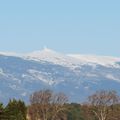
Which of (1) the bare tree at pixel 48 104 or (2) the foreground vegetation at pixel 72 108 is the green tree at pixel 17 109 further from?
(1) the bare tree at pixel 48 104

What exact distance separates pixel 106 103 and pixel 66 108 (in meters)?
7.93

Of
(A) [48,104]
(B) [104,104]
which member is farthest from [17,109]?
(A) [48,104]

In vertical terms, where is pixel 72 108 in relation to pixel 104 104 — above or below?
above

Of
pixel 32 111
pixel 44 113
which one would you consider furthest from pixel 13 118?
pixel 44 113

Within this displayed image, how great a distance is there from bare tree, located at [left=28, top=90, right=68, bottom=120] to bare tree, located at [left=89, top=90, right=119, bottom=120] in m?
6.54

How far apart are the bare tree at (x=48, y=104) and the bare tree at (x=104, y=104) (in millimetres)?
6537

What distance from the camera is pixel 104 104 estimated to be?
127062mm

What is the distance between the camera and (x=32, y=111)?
389ft

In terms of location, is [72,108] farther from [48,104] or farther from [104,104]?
[104,104]

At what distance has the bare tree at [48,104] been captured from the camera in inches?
4943

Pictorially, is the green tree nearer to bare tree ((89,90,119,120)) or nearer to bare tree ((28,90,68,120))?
bare tree ((28,90,68,120))

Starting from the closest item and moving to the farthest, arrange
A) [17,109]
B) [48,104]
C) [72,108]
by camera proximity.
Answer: [17,109] → [48,104] → [72,108]

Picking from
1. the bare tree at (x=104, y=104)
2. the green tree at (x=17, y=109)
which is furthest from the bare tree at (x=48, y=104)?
the green tree at (x=17, y=109)

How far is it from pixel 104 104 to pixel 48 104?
11402 mm
